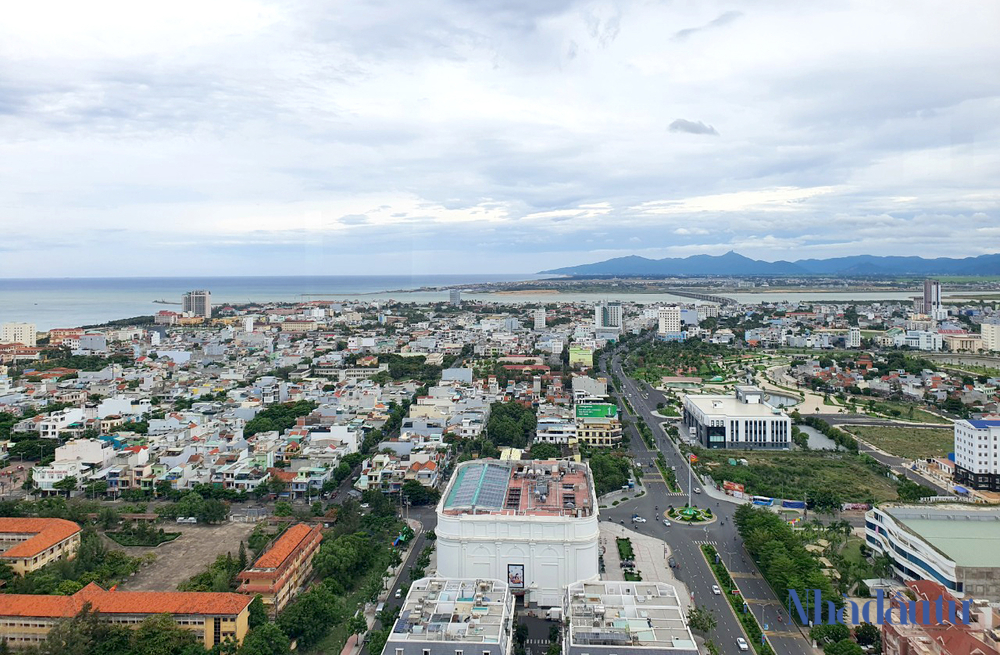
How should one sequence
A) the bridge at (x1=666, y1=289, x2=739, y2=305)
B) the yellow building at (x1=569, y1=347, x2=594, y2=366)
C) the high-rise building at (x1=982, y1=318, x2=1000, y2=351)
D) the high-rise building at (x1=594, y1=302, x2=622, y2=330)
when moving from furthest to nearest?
1. the bridge at (x1=666, y1=289, x2=739, y2=305)
2. the high-rise building at (x1=594, y1=302, x2=622, y2=330)
3. the high-rise building at (x1=982, y1=318, x2=1000, y2=351)
4. the yellow building at (x1=569, y1=347, x2=594, y2=366)

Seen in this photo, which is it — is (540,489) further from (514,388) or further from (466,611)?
(514,388)

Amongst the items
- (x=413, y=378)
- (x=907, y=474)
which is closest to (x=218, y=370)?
(x=413, y=378)

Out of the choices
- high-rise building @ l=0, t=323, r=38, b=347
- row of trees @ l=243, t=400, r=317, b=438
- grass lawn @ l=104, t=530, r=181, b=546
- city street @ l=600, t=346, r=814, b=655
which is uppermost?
high-rise building @ l=0, t=323, r=38, b=347

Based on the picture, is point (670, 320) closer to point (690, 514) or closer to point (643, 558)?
point (690, 514)

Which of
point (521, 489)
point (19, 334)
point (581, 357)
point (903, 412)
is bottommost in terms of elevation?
point (903, 412)

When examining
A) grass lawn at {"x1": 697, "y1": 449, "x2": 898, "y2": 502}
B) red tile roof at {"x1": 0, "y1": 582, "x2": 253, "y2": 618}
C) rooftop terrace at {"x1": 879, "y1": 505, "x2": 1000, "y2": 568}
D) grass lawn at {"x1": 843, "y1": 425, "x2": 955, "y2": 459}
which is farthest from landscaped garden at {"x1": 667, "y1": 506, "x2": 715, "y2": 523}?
red tile roof at {"x1": 0, "y1": 582, "x2": 253, "y2": 618}

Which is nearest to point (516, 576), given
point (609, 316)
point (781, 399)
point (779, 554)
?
point (779, 554)

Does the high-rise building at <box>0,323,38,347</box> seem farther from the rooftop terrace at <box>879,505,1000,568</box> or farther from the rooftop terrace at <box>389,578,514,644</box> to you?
the rooftop terrace at <box>879,505,1000,568</box>

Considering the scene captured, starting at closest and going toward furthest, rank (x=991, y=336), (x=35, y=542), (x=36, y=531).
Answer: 1. (x=35, y=542)
2. (x=36, y=531)
3. (x=991, y=336)
